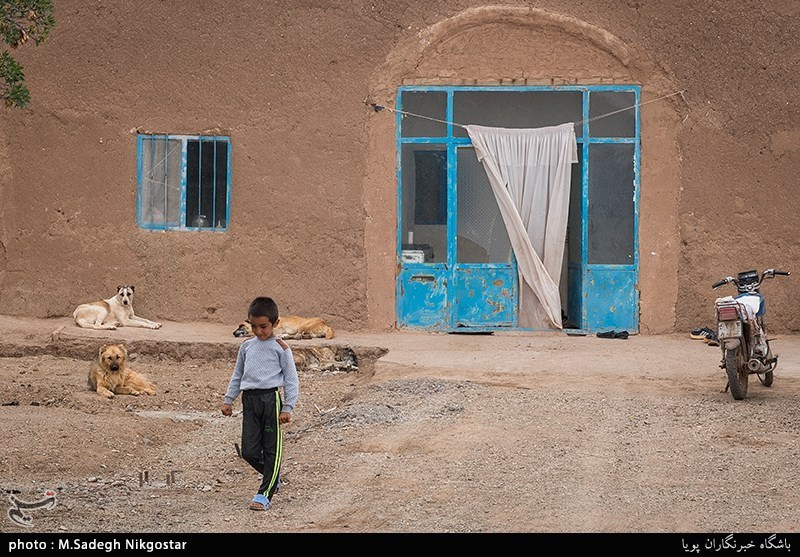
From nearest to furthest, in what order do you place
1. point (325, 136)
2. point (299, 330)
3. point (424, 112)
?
point (299, 330)
point (325, 136)
point (424, 112)

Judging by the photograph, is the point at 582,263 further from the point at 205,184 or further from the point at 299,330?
the point at 205,184

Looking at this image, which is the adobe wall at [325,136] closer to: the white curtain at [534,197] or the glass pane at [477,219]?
the white curtain at [534,197]

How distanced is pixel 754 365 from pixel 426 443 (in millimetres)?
2796

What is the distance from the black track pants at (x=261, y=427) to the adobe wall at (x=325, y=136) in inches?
256

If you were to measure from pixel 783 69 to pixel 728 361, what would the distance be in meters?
4.91

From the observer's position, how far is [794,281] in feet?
40.9

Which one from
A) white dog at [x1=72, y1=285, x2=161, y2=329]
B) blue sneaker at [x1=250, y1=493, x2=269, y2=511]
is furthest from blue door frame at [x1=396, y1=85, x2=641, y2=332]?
blue sneaker at [x1=250, y1=493, x2=269, y2=511]

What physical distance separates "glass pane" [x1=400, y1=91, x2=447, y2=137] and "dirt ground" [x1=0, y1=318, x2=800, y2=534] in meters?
2.47

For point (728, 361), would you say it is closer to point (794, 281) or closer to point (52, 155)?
point (794, 281)

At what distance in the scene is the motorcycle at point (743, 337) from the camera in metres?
8.66

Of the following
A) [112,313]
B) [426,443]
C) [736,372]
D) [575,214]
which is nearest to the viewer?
[426,443]

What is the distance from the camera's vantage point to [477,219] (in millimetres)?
12844

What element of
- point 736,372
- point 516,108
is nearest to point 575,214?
point 516,108

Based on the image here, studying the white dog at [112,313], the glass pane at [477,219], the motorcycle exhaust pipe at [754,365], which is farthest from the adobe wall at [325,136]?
the motorcycle exhaust pipe at [754,365]
